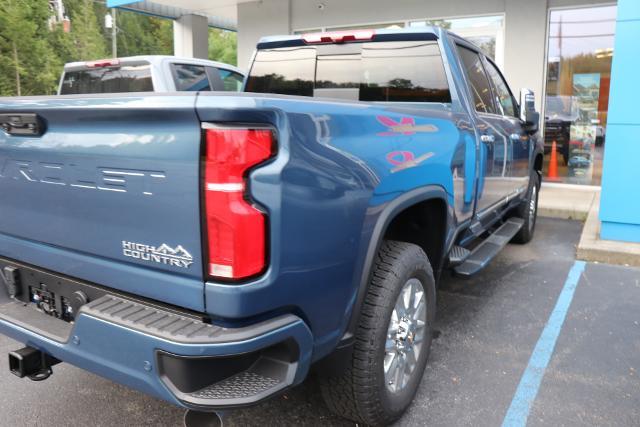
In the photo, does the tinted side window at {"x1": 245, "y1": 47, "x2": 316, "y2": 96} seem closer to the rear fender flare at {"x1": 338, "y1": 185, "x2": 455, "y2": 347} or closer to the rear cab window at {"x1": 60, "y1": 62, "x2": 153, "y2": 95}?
the rear fender flare at {"x1": 338, "y1": 185, "x2": 455, "y2": 347}

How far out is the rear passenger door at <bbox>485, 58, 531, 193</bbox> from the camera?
4.89 meters

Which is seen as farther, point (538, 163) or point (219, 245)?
point (538, 163)

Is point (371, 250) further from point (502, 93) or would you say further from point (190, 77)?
point (190, 77)

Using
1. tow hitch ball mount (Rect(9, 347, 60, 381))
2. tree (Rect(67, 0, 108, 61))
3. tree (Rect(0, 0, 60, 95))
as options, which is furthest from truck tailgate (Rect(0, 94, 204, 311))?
tree (Rect(67, 0, 108, 61))

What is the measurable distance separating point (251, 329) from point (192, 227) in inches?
15.5

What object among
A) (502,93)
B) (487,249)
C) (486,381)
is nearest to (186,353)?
(486,381)

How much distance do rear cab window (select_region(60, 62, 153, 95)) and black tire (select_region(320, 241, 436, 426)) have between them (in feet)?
15.8

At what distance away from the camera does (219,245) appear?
1.83m

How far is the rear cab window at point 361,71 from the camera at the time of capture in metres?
3.82

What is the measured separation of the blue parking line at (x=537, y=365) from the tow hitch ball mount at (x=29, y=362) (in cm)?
220

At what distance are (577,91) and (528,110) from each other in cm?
560

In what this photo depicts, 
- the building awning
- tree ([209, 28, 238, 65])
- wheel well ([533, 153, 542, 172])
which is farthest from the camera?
tree ([209, 28, 238, 65])

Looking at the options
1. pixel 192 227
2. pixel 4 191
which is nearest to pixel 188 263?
pixel 192 227

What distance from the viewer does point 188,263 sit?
1.87 metres
